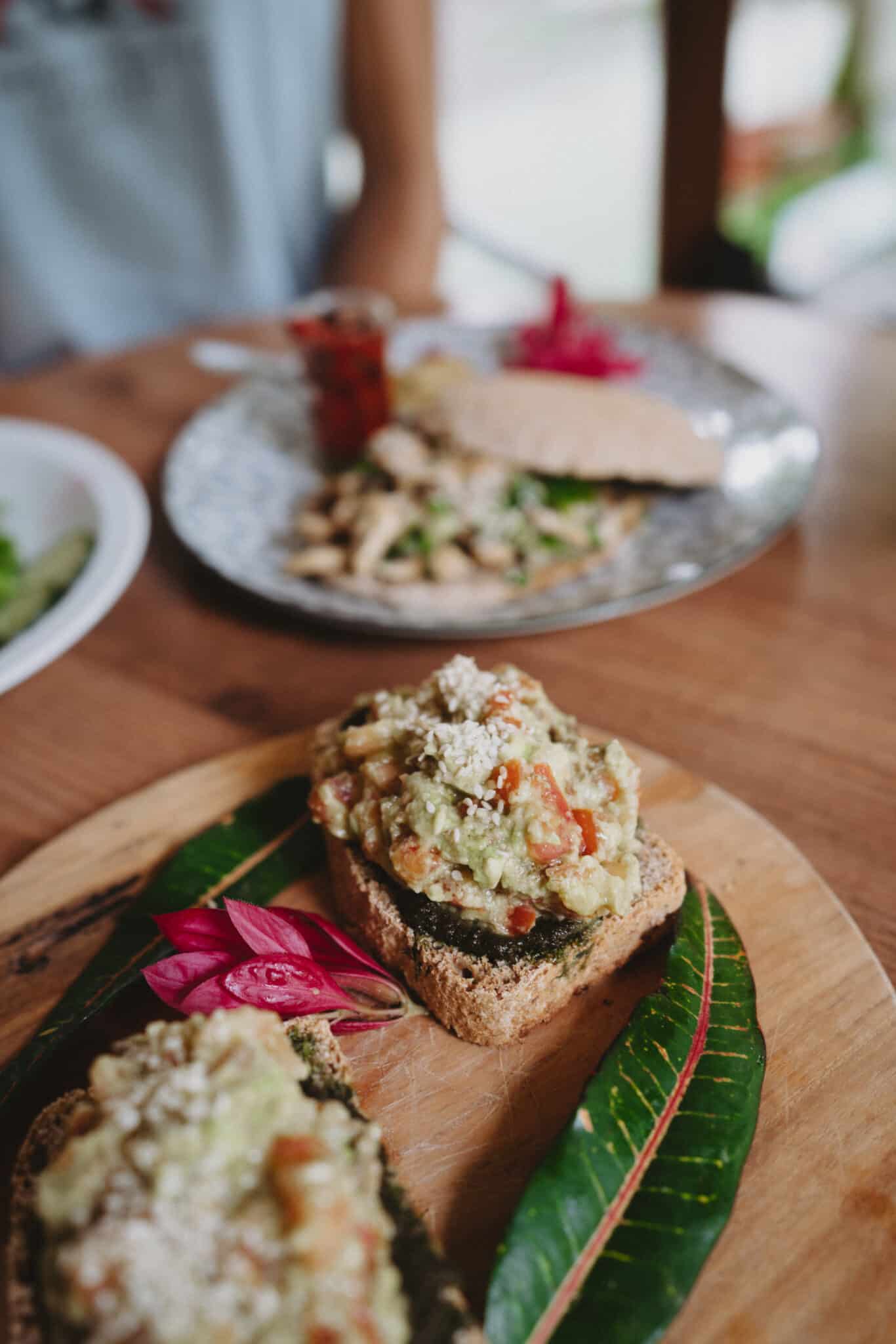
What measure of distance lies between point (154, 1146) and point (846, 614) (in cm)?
145

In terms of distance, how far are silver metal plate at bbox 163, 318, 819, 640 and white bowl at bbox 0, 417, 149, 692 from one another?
11 cm

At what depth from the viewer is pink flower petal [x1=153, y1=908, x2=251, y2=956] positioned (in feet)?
3.60

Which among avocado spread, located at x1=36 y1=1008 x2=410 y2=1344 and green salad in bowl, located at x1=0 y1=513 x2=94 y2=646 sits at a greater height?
avocado spread, located at x1=36 y1=1008 x2=410 y2=1344

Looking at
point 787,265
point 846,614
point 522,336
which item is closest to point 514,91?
point 787,265

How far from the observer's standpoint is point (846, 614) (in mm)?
1741

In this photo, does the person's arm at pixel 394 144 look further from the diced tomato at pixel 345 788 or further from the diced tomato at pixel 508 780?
the diced tomato at pixel 508 780

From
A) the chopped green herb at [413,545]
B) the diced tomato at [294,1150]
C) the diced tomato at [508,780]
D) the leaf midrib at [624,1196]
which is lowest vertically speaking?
the leaf midrib at [624,1196]

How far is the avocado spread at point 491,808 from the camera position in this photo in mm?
1063

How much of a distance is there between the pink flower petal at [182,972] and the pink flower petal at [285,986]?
1.3 inches

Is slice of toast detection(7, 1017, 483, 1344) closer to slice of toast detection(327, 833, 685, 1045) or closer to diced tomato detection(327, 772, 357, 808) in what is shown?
slice of toast detection(327, 833, 685, 1045)

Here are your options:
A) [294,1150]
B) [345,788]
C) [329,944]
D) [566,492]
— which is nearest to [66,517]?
[566,492]

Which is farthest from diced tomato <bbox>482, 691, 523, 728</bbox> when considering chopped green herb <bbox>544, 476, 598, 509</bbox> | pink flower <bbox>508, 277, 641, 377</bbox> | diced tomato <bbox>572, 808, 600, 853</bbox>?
pink flower <bbox>508, 277, 641, 377</bbox>

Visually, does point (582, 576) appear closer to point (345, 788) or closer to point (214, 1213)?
point (345, 788)

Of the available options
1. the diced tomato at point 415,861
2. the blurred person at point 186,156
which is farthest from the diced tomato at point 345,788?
the blurred person at point 186,156
